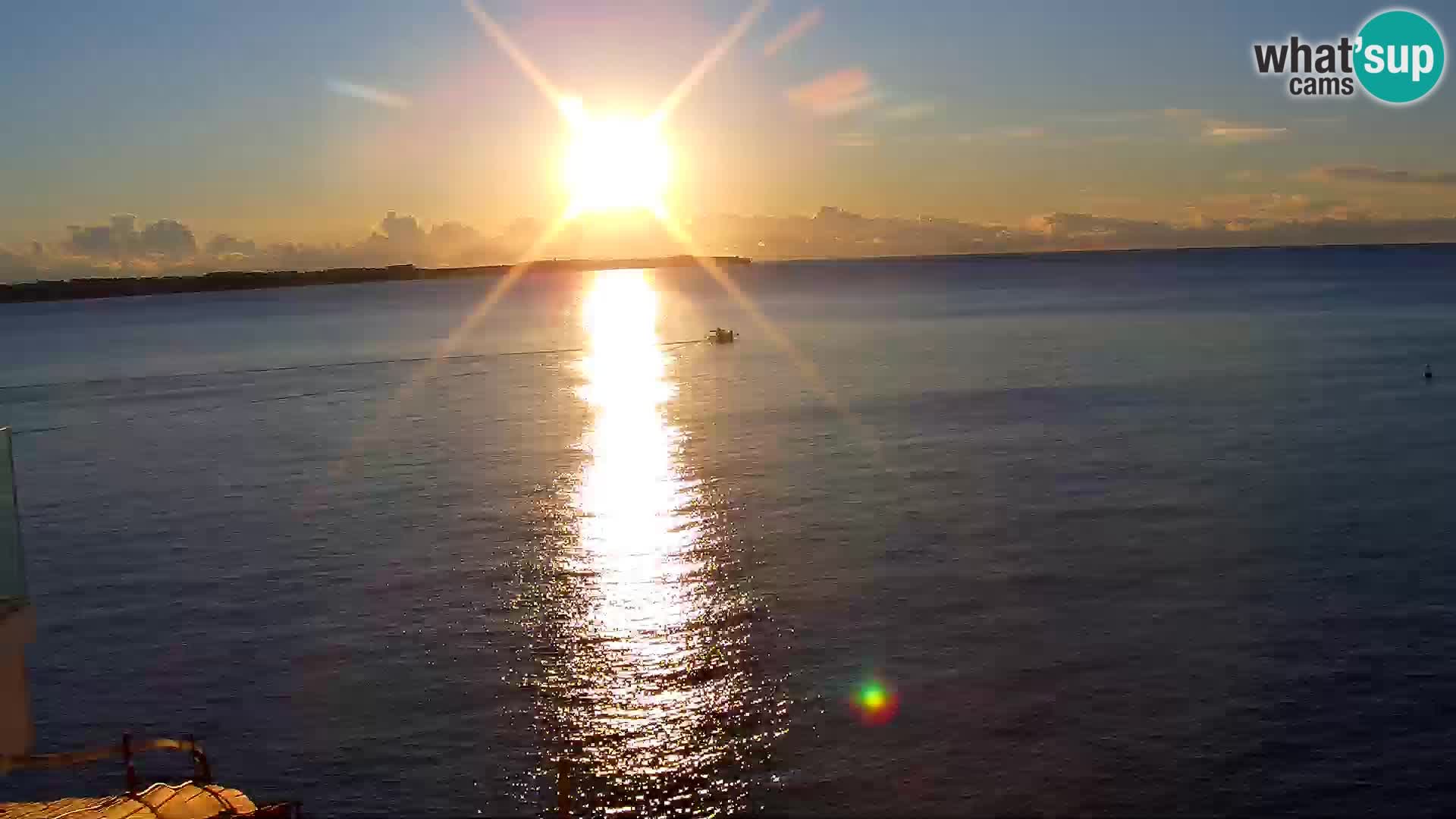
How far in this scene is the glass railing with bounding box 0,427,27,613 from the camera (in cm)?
2228

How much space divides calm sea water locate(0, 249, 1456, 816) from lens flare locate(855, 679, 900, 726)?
29 cm

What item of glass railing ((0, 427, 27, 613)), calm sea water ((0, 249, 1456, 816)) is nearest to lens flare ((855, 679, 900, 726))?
calm sea water ((0, 249, 1456, 816))

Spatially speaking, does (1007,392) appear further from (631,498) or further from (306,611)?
(306,611)

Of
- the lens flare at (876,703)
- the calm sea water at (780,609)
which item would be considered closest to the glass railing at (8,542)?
the calm sea water at (780,609)

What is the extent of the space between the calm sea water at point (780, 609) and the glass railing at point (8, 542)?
18.9 metres

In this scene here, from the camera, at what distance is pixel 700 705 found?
149 ft

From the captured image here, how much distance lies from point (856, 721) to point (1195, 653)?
1494 centimetres

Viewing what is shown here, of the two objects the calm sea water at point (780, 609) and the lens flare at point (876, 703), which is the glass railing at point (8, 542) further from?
the lens flare at point (876, 703)

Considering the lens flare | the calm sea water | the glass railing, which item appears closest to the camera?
the glass railing

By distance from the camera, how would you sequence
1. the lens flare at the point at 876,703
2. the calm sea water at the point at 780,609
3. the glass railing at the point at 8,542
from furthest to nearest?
the lens flare at the point at 876,703 < the calm sea water at the point at 780,609 < the glass railing at the point at 8,542

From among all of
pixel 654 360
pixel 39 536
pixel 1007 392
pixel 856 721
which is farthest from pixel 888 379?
pixel 856 721

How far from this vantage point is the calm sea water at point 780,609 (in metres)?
40.8

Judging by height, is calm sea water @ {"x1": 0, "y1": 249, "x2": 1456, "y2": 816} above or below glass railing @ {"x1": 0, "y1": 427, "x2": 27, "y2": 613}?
below

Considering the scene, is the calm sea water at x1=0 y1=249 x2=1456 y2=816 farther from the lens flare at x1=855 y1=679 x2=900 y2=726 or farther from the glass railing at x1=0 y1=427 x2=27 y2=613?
the glass railing at x1=0 y1=427 x2=27 y2=613
